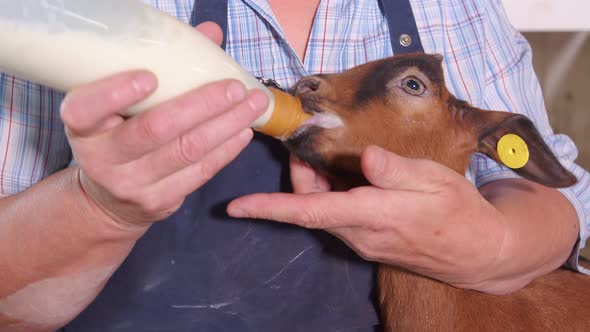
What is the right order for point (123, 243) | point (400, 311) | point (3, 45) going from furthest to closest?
point (400, 311) < point (123, 243) < point (3, 45)

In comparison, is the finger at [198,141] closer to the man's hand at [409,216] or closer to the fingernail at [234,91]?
the fingernail at [234,91]

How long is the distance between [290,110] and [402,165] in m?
0.21

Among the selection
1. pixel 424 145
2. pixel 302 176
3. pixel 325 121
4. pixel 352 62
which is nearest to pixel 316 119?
pixel 325 121

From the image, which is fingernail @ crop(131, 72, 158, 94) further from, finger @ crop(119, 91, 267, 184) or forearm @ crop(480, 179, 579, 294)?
forearm @ crop(480, 179, 579, 294)

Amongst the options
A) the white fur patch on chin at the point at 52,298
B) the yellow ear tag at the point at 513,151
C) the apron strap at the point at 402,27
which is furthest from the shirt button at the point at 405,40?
the white fur patch on chin at the point at 52,298

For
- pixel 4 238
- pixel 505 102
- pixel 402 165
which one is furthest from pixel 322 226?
pixel 505 102

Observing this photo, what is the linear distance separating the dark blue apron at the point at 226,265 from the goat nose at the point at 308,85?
230mm

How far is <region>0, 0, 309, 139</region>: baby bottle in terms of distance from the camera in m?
0.72

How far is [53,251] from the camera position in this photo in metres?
1.14

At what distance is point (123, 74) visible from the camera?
2.46 ft

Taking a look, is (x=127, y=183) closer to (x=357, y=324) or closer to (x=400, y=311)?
(x=400, y=311)

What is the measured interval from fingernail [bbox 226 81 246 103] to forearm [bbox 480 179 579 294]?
69 centimetres

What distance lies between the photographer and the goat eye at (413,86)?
129cm

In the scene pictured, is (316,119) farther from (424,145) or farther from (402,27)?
(402,27)
